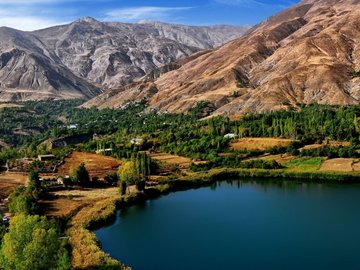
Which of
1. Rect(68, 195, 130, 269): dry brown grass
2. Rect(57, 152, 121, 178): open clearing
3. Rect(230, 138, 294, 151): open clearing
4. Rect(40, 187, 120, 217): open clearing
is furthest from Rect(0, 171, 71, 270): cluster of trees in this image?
Rect(230, 138, 294, 151): open clearing

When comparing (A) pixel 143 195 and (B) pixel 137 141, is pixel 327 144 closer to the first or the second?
(B) pixel 137 141

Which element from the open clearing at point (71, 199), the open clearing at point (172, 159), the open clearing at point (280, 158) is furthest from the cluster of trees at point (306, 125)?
the open clearing at point (71, 199)

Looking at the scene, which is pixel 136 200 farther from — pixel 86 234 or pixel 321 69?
pixel 321 69

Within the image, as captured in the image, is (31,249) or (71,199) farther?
(71,199)

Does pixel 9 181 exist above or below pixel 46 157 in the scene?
below

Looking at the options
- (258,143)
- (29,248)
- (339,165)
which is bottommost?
(29,248)

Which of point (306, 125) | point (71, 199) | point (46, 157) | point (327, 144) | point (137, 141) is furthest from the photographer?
point (306, 125)

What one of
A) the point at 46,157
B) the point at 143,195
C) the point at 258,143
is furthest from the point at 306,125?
the point at 46,157
